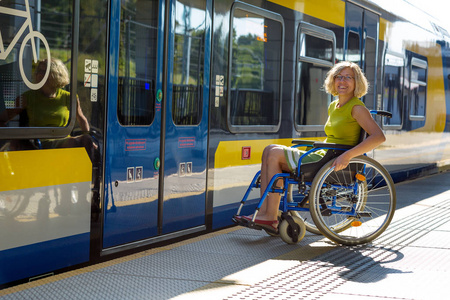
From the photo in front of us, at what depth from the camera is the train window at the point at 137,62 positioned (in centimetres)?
459

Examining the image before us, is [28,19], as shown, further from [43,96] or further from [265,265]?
[265,265]

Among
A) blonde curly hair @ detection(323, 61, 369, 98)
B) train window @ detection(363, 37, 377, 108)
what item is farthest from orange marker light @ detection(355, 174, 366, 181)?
train window @ detection(363, 37, 377, 108)

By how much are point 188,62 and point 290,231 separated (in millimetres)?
1585

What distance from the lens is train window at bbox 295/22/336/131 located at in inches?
277

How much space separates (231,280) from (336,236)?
1.32 meters

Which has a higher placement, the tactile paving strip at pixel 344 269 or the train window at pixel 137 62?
the train window at pixel 137 62

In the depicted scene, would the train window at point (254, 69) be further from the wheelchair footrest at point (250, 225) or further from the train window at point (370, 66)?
the train window at point (370, 66)

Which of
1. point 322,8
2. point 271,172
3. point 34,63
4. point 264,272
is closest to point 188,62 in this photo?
point 271,172

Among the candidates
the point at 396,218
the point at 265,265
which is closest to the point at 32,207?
the point at 265,265

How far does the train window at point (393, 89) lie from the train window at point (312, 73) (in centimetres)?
212

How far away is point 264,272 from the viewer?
4402 millimetres

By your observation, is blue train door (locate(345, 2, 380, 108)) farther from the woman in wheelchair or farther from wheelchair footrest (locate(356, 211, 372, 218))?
wheelchair footrest (locate(356, 211, 372, 218))

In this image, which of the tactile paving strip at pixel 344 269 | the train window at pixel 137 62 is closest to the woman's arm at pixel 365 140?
the tactile paving strip at pixel 344 269

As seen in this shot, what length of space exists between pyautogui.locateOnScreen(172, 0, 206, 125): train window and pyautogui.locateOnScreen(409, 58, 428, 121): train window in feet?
20.5
